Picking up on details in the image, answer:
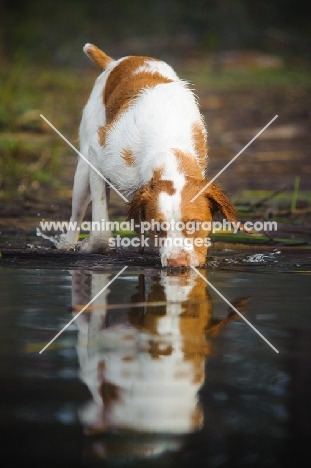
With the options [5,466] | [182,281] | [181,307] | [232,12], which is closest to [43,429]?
[5,466]

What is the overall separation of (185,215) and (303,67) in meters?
11.8

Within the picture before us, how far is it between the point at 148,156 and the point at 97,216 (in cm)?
91

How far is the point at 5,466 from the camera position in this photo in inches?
105

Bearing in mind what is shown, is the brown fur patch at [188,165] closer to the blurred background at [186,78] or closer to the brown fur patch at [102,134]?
the brown fur patch at [102,134]

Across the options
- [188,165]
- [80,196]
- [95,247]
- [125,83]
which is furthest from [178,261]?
[80,196]

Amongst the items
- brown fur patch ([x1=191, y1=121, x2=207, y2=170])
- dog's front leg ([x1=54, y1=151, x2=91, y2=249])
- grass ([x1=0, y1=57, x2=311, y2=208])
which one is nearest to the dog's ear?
brown fur patch ([x1=191, y1=121, x2=207, y2=170])

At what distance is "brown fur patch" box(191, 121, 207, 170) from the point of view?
18.4 ft

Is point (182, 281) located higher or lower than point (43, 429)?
higher

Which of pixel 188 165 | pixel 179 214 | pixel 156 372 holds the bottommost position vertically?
pixel 156 372

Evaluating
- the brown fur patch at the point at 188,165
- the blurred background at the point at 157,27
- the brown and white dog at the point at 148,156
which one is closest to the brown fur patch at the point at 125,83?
the brown and white dog at the point at 148,156

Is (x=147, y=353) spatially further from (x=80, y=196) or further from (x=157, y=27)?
(x=157, y=27)

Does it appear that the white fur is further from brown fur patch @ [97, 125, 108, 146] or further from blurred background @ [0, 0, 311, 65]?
blurred background @ [0, 0, 311, 65]

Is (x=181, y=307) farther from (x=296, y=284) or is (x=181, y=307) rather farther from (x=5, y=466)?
(x=5, y=466)

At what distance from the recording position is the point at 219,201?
208 inches
